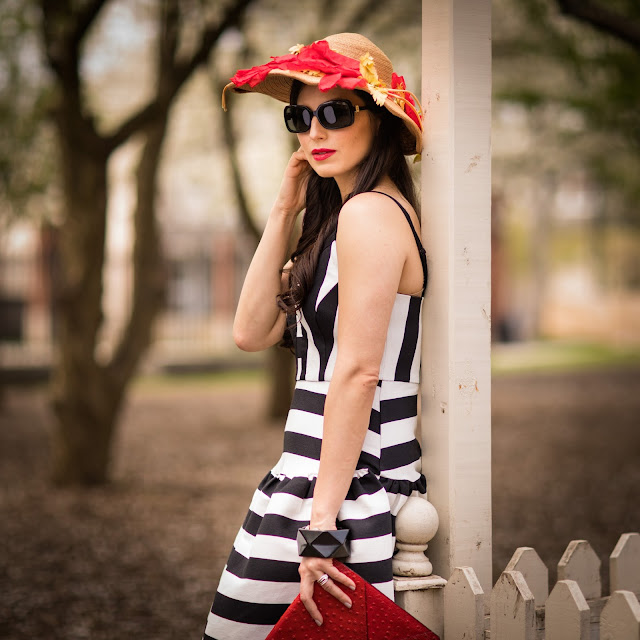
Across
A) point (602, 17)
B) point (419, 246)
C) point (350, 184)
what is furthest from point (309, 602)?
point (602, 17)

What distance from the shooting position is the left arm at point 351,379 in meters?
2.10

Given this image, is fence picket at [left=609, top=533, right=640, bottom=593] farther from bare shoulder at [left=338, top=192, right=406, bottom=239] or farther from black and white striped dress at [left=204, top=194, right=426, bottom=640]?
bare shoulder at [left=338, top=192, right=406, bottom=239]

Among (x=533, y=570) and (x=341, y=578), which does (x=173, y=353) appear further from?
(x=341, y=578)

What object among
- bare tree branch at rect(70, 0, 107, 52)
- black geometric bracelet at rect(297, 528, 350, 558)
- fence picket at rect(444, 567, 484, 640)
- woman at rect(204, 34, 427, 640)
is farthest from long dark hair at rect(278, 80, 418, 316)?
bare tree branch at rect(70, 0, 107, 52)

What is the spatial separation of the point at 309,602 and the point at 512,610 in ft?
1.66

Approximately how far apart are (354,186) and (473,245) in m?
0.35

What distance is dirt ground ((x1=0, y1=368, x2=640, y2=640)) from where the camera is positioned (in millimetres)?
4855

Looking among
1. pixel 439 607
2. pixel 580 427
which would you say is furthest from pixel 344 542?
pixel 580 427

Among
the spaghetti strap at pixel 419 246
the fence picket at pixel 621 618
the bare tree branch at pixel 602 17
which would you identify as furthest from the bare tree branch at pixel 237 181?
the fence picket at pixel 621 618

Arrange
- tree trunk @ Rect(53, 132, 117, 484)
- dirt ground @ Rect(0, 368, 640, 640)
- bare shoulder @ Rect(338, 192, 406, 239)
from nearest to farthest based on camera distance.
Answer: bare shoulder @ Rect(338, 192, 406, 239) < dirt ground @ Rect(0, 368, 640, 640) < tree trunk @ Rect(53, 132, 117, 484)

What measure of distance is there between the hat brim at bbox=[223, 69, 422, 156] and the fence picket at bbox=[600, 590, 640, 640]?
124 cm

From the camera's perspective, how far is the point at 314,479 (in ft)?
7.28

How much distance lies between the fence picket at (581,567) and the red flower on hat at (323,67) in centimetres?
148

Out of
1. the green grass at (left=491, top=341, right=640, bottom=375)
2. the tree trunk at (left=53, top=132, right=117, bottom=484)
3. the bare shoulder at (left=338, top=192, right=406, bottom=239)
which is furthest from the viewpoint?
the green grass at (left=491, top=341, right=640, bottom=375)
